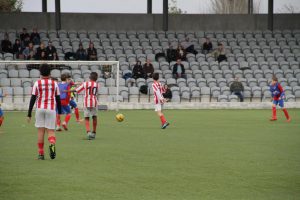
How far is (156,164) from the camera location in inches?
461

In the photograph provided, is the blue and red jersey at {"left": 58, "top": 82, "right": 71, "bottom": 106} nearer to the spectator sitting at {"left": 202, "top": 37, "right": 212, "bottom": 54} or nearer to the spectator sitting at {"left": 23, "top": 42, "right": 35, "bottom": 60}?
the spectator sitting at {"left": 23, "top": 42, "right": 35, "bottom": 60}

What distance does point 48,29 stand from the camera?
38875 mm

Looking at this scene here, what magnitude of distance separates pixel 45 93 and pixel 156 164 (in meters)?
2.50

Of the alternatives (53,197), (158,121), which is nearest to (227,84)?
(158,121)

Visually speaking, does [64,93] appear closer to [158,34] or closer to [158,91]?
[158,91]

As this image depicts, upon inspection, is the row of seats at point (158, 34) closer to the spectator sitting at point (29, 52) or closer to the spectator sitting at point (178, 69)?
the spectator sitting at point (29, 52)

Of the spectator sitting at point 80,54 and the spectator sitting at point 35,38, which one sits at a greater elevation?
the spectator sitting at point 35,38

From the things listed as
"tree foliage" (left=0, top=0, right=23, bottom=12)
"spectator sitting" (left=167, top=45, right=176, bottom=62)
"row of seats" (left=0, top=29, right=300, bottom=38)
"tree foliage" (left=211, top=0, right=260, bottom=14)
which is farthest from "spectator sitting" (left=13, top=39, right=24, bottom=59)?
"tree foliage" (left=211, top=0, right=260, bottom=14)

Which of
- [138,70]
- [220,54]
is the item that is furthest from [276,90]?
[220,54]

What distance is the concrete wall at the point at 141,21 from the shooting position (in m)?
38.9

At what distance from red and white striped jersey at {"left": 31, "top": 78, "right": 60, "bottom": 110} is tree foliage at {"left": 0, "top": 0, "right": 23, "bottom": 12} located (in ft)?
156

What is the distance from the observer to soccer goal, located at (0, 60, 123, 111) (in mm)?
30016

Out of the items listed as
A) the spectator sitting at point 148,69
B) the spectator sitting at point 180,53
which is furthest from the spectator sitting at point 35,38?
the spectator sitting at point 180,53

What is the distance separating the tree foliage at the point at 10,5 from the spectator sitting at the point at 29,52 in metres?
26.6
